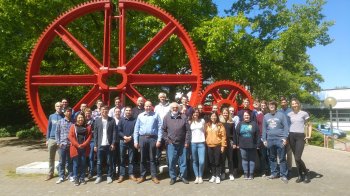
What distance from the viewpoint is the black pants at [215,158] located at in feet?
23.2

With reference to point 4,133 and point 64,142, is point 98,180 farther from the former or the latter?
point 4,133

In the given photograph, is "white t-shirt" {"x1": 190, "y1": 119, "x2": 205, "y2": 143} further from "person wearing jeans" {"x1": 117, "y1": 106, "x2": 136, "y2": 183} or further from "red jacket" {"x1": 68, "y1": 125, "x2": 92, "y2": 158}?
"red jacket" {"x1": 68, "y1": 125, "x2": 92, "y2": 158}

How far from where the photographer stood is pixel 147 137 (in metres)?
6.98

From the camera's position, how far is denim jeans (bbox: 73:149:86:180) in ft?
22.9

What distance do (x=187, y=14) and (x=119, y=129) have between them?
9465 mm

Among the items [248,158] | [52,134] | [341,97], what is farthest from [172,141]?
[341,97]

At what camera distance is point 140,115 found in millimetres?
7023

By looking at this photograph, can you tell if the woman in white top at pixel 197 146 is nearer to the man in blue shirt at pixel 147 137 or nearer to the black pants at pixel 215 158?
the black pants at pixel 215 158

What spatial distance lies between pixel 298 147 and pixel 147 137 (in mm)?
3047

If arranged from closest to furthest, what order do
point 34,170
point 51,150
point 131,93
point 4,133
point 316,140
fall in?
point 51,150 → point 34,170 → point 131,93 → point 316,140 → point 4,133

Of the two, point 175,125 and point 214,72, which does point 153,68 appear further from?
point 175,125

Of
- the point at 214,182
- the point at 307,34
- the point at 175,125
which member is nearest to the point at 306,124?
the point at 214,182

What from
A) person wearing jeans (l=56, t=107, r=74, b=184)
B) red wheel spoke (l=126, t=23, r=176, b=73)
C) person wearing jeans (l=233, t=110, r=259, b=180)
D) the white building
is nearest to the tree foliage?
red wheel spoke (l=126, t=23, r=176, b=73)

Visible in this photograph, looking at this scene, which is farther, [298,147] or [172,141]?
[298,147]
